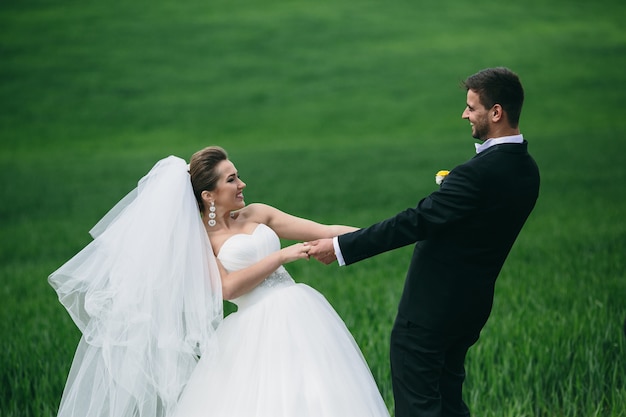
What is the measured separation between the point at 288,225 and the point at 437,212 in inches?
44.3

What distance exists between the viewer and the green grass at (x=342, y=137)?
20.3ft

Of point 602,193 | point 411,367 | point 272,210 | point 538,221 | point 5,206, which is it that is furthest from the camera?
point 5,206

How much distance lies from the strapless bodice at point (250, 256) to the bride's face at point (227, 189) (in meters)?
0.19

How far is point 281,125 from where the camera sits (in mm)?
26828

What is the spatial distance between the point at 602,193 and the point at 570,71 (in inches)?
517

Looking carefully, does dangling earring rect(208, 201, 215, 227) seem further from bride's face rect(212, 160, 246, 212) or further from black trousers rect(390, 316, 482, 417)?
black trousers rect(390, 316, 482, 417)

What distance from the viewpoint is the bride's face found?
15.4 ft

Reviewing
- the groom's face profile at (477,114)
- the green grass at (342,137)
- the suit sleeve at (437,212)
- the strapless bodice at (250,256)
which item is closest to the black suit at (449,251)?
the suit sleeve at (437,212)

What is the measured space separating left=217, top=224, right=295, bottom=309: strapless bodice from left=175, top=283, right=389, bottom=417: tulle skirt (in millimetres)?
45

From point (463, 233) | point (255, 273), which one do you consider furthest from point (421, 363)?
point (255, 273)

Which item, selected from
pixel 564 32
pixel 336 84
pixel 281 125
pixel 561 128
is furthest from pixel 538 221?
pixel 564 32

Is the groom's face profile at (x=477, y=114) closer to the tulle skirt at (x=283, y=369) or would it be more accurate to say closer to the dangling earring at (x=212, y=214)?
the tulle skirt at (x=283, y=369)

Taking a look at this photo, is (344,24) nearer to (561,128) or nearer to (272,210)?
(561,128)

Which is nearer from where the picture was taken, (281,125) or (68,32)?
(281,125)
